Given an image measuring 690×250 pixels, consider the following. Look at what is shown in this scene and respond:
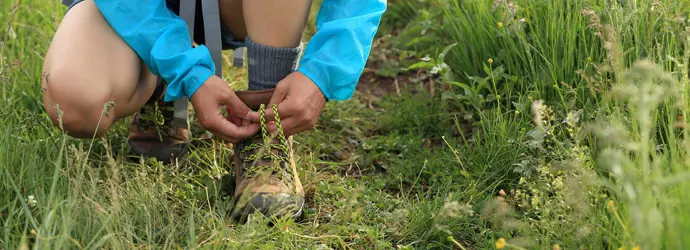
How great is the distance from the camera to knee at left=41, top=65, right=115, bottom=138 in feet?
6.39

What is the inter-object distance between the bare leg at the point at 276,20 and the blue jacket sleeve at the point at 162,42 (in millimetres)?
135

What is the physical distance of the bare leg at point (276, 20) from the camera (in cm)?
197

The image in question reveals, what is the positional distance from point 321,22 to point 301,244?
594mm

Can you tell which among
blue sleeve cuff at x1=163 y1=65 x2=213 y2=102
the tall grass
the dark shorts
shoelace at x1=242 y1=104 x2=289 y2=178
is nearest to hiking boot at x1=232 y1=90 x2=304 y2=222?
shoelace at x1=242 y1=104 x2=289 y2=178

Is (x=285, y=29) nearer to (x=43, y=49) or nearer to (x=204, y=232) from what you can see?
(x=204, y=232)

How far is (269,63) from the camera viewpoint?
2.03 m

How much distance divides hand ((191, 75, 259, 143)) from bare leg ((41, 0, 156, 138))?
203 millimetres

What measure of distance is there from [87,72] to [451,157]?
1001mm

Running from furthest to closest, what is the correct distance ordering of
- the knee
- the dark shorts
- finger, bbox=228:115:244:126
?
1. the dark shorts
2. finger, bbox=228:115:244:126
3. the knee

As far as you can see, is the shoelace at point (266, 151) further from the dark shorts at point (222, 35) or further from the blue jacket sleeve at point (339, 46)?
the dark shorts at point (222, 35)

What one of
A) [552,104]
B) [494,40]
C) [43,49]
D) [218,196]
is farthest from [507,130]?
[43,49]

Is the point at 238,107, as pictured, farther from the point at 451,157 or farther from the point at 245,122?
the point at 451,157

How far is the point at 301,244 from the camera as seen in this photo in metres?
1.85

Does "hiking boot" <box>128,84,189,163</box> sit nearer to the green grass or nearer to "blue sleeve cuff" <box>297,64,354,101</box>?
the green grass
